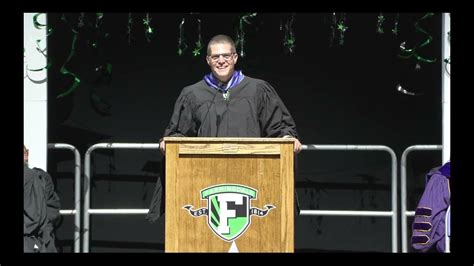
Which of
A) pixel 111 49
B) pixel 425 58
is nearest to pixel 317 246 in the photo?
pixel 425 58

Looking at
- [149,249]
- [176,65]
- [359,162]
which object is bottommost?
[149,249]

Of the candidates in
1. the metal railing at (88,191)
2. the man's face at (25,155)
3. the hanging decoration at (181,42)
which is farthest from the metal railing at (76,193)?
the hanging decoration at (181,42)

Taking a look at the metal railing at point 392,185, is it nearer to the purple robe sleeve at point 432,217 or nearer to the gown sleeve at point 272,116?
the purple robe sleeve at point 432,217

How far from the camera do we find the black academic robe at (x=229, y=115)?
6805mm

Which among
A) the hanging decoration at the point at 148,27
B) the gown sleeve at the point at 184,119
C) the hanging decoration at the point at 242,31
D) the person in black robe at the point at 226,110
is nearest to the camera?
the person in black robe at the point at 226,110

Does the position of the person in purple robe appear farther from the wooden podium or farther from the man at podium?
the wooden podium

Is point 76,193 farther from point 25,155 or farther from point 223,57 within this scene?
point 223,57

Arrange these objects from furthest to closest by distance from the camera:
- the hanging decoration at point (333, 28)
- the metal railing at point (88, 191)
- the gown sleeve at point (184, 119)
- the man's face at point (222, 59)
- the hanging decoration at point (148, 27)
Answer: the hanging decoration at point (333, 28), the hanging decoration at point (148, 27), the metal railing at point (88, 191), the gown sleeve at point (184, 119), the man's face at point (222, 59)

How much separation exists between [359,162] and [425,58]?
Answer: 101cm

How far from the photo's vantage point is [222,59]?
6.71 metres

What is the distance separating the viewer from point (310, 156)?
8516 mm
